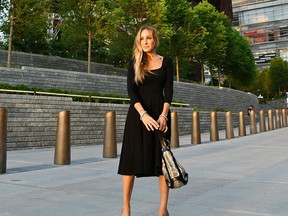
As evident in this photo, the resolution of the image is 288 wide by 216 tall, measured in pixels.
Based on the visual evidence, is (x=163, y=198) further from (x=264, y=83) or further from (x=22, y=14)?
(x=264, y=83)

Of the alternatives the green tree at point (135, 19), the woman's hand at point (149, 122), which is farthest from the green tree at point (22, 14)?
the woman's hand at point (149, 122)

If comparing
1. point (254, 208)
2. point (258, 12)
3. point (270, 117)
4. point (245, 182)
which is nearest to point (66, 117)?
point (245, 182)

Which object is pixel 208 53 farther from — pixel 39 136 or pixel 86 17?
pixel 39 136

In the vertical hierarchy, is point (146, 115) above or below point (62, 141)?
above

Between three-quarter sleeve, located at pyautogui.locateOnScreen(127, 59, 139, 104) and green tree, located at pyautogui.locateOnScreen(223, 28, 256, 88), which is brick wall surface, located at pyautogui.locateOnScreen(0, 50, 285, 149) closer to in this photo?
three-quarter sleeve, located at pyautogui.locateOnScreen(127, 59, 139, 104)

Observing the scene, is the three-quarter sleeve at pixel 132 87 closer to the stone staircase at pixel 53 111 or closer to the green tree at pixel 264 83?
the stone staircase at pixel 53 111

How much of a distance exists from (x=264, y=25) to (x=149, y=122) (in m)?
111

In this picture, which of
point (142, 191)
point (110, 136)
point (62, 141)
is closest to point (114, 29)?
point (110, 136)

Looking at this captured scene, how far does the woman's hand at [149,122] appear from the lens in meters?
2.74

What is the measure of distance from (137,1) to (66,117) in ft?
69.4

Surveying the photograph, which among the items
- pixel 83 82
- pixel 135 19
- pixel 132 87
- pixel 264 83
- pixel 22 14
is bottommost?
pixel 132 87

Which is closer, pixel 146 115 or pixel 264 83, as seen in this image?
pixel 146 115

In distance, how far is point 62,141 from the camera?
23.1 ft

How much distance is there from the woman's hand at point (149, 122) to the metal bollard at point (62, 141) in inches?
183
